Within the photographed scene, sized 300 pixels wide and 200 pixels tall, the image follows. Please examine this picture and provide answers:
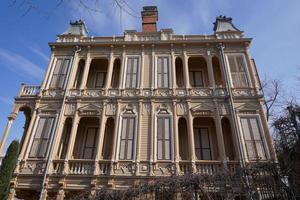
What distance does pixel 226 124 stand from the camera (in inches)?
624

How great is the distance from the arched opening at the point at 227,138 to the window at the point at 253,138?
4.11ft

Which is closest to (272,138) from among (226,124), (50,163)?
(226,124)

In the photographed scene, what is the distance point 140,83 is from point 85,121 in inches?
192

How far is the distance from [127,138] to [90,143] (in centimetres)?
317

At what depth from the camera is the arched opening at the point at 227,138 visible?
14719mm

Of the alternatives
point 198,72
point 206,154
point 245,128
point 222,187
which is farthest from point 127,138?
point 198,72

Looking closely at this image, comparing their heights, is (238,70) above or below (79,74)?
below

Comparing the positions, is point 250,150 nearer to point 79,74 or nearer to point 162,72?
point 162,72

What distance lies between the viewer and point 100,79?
18906 mm

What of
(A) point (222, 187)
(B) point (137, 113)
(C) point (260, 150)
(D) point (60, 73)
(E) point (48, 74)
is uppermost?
(D) point (60, 73)

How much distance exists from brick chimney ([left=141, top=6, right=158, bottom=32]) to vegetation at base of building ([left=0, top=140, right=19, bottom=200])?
14.0 meters

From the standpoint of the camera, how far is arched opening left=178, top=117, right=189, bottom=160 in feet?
49.1

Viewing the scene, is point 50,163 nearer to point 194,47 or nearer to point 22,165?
point 22,165

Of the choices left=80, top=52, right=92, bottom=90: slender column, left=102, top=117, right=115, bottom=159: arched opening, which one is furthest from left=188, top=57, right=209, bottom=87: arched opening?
left=80, top=52, right=92, bottom=90: slender column
